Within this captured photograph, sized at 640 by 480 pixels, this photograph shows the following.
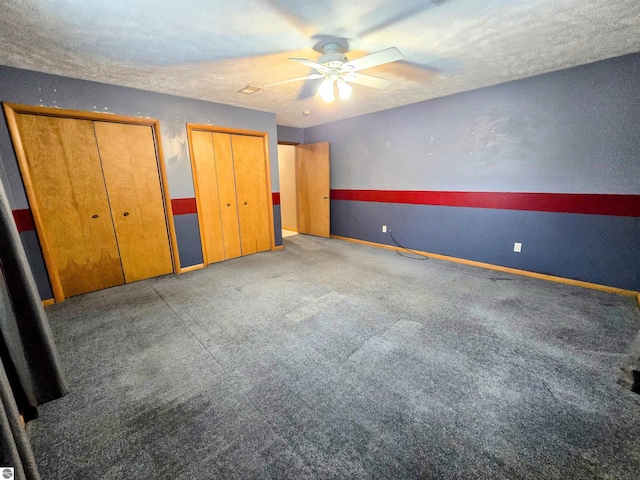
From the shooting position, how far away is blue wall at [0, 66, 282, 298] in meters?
2.54

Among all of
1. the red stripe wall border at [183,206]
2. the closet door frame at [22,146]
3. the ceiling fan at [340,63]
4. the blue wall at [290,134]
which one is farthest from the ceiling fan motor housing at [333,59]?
the blue wall at [290,134]

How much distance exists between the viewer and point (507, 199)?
3.44m

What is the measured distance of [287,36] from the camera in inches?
80.0

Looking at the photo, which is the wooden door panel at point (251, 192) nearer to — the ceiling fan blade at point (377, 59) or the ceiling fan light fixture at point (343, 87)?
the ceiling fan light fixture at point (343, 87)

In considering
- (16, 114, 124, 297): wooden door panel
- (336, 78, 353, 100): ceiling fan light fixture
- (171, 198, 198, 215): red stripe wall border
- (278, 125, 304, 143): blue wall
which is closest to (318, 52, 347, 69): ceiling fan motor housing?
→ (336, 78, 353, 100): ceiling fan light fixture

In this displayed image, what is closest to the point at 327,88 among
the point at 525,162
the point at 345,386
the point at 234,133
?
the point at 234,133

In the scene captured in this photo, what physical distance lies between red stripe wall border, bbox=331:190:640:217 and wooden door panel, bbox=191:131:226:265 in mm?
2774

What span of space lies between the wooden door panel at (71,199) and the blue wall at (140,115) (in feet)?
0.46

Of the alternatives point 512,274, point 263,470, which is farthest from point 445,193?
point 263,470

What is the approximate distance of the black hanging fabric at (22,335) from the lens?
52.2 inches

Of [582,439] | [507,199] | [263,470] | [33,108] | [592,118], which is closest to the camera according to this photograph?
[263,470]

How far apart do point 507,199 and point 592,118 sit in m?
1.10

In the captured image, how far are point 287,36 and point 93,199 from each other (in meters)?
2.84

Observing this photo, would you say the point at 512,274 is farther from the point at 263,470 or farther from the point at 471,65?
the point at 263,470
